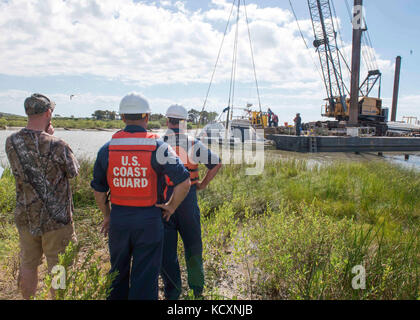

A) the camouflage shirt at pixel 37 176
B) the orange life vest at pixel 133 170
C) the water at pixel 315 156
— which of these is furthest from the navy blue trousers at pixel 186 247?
the water at pixel 315 156

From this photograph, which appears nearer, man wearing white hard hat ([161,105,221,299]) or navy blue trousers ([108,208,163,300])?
navy blue trousers ([108,208,163,300])

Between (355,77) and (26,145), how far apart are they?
87.0ft

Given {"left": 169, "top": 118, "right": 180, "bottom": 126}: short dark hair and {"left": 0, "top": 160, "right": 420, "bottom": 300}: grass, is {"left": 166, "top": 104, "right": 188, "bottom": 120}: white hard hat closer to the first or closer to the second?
{"left": 169, "top": 118, "right": 180, "bottom": 126}: short dark hair

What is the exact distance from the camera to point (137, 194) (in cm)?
193

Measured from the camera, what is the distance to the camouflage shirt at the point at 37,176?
6.89 feet

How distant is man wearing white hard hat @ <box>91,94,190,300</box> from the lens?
1.92m

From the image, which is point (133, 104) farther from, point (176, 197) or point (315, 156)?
point (315, 156)

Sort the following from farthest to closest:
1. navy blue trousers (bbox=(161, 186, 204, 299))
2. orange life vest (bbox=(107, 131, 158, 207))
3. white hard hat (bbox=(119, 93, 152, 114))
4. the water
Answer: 1. the water
2. navy blue trousers (bbox=(161, 186, 204, 299))
3. white hard hat (bbox=(119, 93, 152, 114))
4. orange life vest (bbox=(107, 131, 158, 207))

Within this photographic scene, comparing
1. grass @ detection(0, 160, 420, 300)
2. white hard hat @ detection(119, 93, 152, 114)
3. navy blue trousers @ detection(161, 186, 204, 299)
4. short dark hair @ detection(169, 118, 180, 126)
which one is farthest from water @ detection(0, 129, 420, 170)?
white hard hat @ detection(119, 93, 152, 114)

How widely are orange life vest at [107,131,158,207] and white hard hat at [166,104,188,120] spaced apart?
0.79m

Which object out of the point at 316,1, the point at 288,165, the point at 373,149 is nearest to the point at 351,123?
the point at 373,149

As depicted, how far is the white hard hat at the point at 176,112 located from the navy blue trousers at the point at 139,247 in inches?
42.4

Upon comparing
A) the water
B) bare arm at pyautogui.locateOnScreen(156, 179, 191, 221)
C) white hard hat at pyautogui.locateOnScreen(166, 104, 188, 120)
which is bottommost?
the water

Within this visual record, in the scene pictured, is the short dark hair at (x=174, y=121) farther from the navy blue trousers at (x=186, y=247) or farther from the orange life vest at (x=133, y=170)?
the orange life vest at (x=133, y=170)
